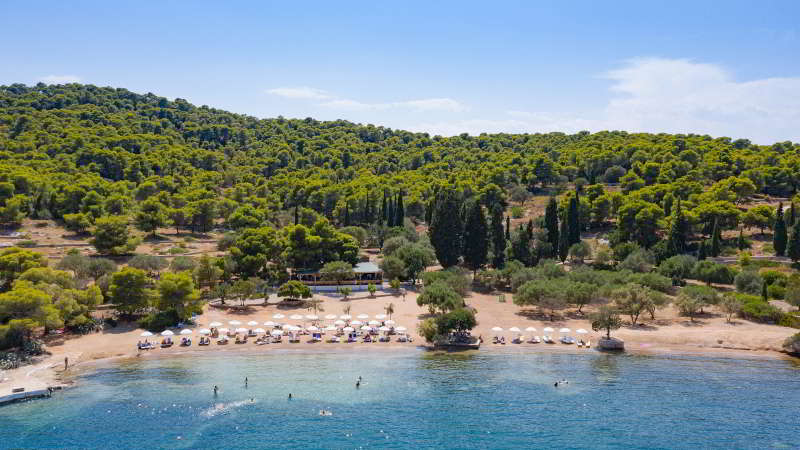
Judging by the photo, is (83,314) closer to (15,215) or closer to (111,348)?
(111,348)

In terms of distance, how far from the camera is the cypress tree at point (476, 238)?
7269cm

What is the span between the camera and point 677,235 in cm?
7488

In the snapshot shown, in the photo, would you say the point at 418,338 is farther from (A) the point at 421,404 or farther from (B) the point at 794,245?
(B) the point at 794,245

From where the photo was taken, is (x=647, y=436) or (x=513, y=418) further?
(x=513, y=418)

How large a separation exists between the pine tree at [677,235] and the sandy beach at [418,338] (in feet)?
50.4

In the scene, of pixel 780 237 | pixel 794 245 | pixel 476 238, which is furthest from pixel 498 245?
pixel 780 237

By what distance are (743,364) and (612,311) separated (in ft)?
37.5

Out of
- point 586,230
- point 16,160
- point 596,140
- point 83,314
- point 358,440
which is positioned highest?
point 596,140

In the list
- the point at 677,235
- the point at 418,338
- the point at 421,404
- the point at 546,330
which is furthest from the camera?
the point at 677,235

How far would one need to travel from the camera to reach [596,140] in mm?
151500

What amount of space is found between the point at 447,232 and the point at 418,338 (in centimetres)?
2348

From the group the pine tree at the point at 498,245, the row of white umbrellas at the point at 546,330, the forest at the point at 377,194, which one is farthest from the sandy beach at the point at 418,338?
the pine tree at the point at 498,245

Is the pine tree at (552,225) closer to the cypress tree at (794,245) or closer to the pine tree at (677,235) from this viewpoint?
the pine tree at (677,235)

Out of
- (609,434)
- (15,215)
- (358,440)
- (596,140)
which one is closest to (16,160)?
(15,215)
